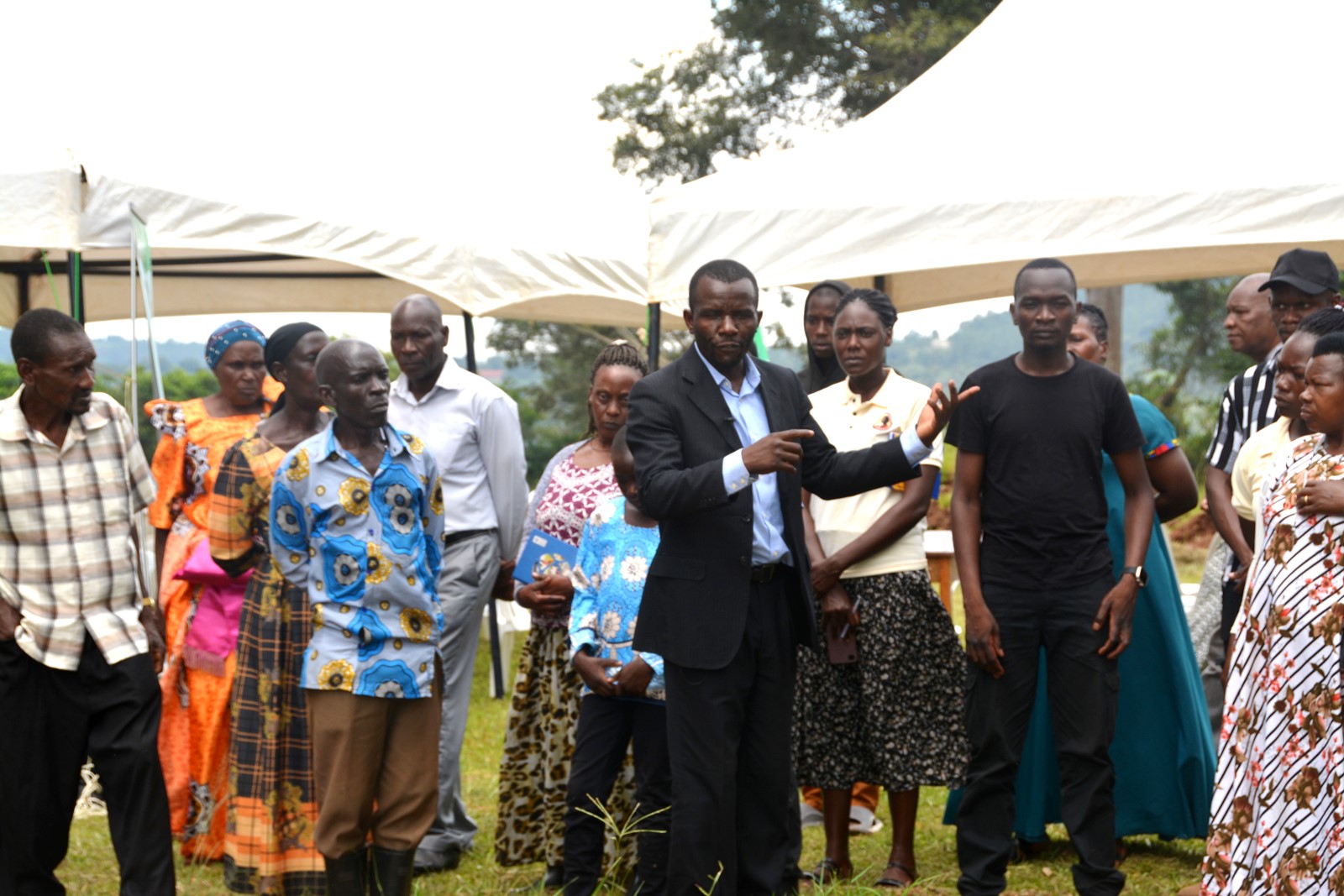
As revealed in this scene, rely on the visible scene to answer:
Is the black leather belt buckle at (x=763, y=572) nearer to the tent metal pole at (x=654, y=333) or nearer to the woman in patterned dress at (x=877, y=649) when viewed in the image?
the woman in patterned dress at (x=877, y=649)

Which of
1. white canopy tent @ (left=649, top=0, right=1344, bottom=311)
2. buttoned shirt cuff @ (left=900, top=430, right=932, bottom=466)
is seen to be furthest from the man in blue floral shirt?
white canopy tent @ (left=649, top=0, right=1344, bottom=311)

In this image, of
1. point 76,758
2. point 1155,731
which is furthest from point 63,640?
point 1155,731

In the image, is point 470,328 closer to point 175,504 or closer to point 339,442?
point 175,504

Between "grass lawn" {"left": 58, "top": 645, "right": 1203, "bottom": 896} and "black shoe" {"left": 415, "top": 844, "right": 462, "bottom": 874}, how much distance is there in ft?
0.14

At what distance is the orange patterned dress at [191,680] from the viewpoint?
6.20 m

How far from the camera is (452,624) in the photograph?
5762 millimetres

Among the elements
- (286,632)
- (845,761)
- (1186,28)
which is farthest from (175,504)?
(1186,28)

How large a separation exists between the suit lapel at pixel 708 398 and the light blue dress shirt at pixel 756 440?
19mm

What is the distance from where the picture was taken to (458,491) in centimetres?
593

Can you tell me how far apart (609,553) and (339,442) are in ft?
3.20

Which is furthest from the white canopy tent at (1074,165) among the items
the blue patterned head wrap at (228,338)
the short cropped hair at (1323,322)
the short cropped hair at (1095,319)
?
the blue patterned head wrap at (228,338)

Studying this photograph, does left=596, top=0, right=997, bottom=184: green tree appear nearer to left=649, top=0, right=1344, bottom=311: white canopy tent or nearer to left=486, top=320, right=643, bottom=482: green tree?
left=486, top=320, right=643, bottom=482: green tree

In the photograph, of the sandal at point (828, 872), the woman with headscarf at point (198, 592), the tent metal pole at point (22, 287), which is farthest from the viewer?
the tent metal pole at point (22, 287)

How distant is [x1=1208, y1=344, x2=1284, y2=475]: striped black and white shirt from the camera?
5.28 meters
